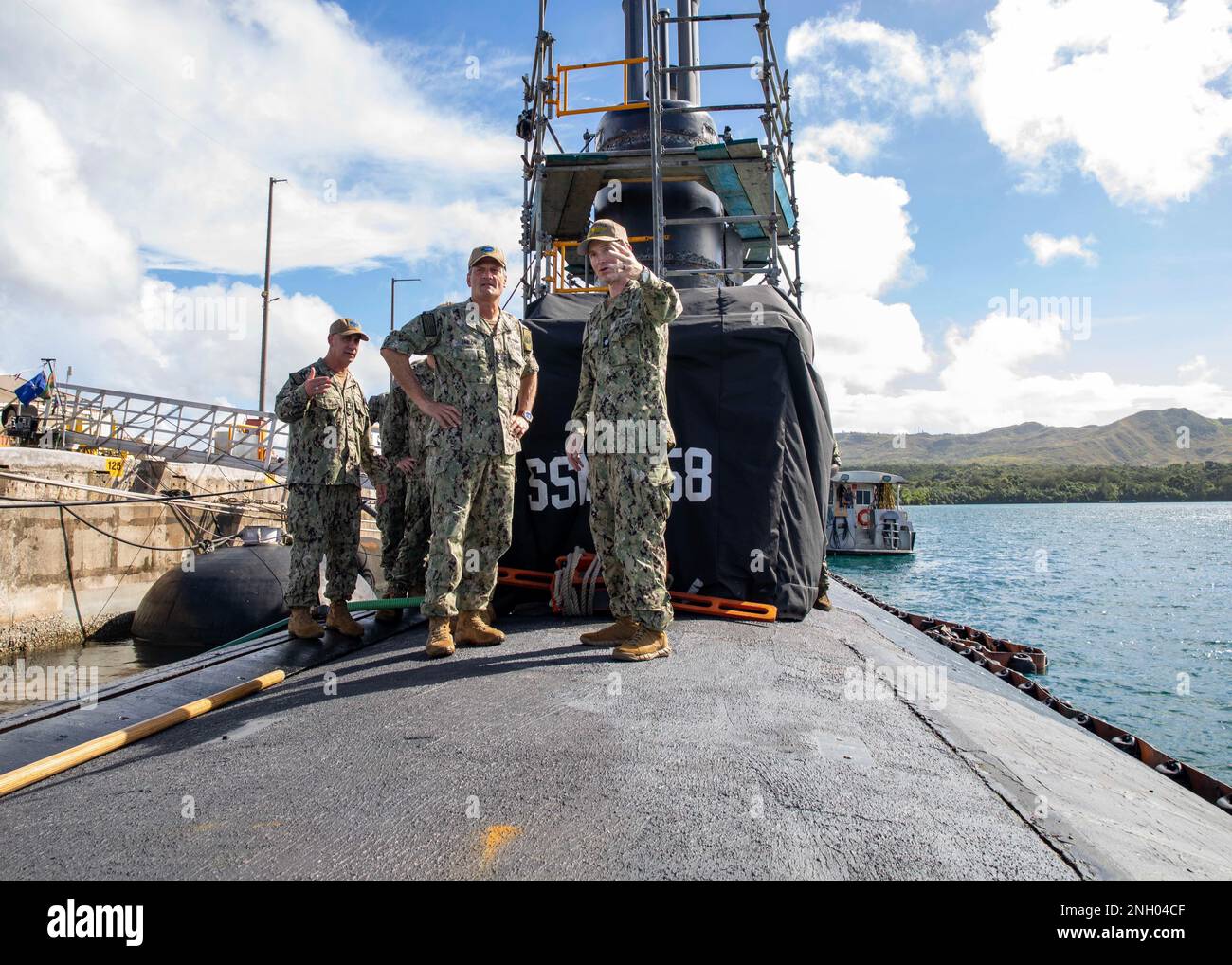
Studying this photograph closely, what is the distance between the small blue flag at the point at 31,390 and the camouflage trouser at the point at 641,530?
67.2ft

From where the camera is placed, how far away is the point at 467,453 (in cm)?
468

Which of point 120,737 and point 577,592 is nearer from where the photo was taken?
point 120,737

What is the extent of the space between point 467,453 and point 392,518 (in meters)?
1.85

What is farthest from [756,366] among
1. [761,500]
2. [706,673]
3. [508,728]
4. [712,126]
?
[712,126]

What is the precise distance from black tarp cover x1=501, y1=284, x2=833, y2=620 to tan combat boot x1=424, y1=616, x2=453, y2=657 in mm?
1525

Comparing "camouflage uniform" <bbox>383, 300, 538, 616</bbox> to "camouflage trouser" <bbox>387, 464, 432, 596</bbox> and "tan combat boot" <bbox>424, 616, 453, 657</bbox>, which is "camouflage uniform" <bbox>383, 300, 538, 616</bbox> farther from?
"camouflage trouser" <bbox>387, 464, 432, 596</bbox>

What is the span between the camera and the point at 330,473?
5438mm

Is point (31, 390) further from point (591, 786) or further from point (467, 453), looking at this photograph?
point (591, 786)

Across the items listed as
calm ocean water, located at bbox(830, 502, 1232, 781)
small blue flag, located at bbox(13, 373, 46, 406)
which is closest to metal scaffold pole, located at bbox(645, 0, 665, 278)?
calm ocean water, located at bbox(830, 502, 1232, 781)

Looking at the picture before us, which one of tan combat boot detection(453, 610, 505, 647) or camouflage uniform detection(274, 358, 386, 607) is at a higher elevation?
camouflage uniform detection(274, 358, 386, 607)

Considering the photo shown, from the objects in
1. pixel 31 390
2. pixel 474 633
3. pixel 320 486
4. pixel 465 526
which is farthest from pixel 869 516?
pixel 465 526

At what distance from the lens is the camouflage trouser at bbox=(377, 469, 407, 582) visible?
20.4 ft

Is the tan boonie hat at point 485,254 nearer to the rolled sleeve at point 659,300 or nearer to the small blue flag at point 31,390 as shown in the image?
the rolled sleeve at point 659,300
